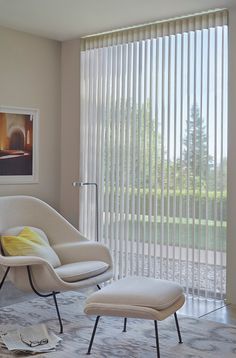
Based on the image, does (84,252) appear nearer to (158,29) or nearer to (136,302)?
(136,302)

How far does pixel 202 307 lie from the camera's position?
14.5 ft

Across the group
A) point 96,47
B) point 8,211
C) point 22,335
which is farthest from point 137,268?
point 96,47

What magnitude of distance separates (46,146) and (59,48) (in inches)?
44.3

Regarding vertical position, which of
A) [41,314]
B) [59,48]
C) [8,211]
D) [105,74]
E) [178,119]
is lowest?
[41,314]

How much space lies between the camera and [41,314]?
417 centimetres

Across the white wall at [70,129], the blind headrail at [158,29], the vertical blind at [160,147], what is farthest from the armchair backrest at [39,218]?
the blind headrail at [158,29]

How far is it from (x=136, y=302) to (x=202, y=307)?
4.80 ft

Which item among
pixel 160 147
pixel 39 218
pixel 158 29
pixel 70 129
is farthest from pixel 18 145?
pixel 158 29

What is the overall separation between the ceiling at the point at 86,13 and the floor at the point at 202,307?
259cm

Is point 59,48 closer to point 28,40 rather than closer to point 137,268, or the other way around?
point 28,40

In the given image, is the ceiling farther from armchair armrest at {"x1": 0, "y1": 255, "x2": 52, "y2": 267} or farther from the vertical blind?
armchair armrest at {"x1": 0, "y1": 255, "x2": 52, "y2": 267}

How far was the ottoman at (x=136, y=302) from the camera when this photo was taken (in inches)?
122

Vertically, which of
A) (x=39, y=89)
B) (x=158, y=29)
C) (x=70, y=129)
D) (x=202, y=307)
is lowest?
(x=202, y=307)

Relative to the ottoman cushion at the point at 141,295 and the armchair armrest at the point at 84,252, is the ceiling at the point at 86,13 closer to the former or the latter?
the armchair armrest at the point at 84,252
